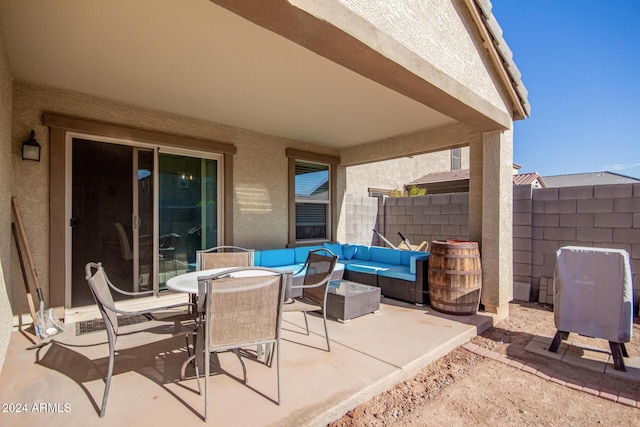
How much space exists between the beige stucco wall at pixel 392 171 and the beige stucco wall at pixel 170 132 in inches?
132

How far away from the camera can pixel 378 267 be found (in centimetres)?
483

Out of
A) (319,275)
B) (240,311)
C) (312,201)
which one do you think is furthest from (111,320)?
(312,201)

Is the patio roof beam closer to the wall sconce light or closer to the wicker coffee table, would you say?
the wicker coffee table

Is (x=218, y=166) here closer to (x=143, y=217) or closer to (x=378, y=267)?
(x=143, y=217)

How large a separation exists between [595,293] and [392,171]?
8.75 metres

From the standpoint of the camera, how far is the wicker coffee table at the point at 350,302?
139 inches

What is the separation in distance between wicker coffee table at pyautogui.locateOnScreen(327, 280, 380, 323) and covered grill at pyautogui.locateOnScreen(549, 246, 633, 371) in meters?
1.83

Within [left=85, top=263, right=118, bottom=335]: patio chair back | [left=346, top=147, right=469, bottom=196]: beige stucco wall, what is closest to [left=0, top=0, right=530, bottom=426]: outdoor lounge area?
[left=85, top=263, right=118, bottom=335]: patio chair back

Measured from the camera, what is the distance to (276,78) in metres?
3.28

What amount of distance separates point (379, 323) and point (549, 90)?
16162 millimetres

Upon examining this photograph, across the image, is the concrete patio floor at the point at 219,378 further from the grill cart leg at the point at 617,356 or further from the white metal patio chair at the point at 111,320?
the grill cart leg at the point at 617,356

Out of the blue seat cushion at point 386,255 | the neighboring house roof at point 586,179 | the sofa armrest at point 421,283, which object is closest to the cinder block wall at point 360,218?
the blue seat cushion at point 386,255

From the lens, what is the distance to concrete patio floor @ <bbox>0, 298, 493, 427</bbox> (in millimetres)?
1893

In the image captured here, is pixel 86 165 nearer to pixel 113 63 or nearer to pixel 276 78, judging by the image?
pixel 113 63
